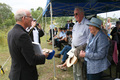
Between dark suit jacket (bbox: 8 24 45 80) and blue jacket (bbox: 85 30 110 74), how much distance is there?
0.90 metres

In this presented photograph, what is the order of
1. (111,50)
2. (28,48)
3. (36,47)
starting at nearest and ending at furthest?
(28,48), (36,47), (111,50)

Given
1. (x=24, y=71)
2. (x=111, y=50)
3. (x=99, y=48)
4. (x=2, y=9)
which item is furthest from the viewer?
(x=2, y=9)

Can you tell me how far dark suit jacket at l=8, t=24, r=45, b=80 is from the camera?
1.12 metres

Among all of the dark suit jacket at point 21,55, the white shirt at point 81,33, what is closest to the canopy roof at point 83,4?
the white shirt at point 81,33

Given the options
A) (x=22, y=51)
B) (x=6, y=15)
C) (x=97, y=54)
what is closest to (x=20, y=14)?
(x=22, y=51)

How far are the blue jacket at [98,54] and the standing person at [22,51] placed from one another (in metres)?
0.90

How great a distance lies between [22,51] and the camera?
1128 mm

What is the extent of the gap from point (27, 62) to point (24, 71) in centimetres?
14

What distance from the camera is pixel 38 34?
3418 mm

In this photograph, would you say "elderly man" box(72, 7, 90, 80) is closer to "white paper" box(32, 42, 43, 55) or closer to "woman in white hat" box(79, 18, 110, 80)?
"woman in white hat" box(79, 18, 110, 80)

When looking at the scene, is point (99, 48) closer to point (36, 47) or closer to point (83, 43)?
point (83, 43)

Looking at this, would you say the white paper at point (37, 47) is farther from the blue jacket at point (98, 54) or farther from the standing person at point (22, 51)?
the blue jacket at point (98, 54)

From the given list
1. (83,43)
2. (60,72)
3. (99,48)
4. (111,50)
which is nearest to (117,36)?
(111,50)

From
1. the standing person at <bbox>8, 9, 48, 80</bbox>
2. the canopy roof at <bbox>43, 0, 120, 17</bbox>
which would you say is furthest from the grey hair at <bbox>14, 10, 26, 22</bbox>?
the canopy roof at <bbox>43, 0, 120, 17</bbox>
